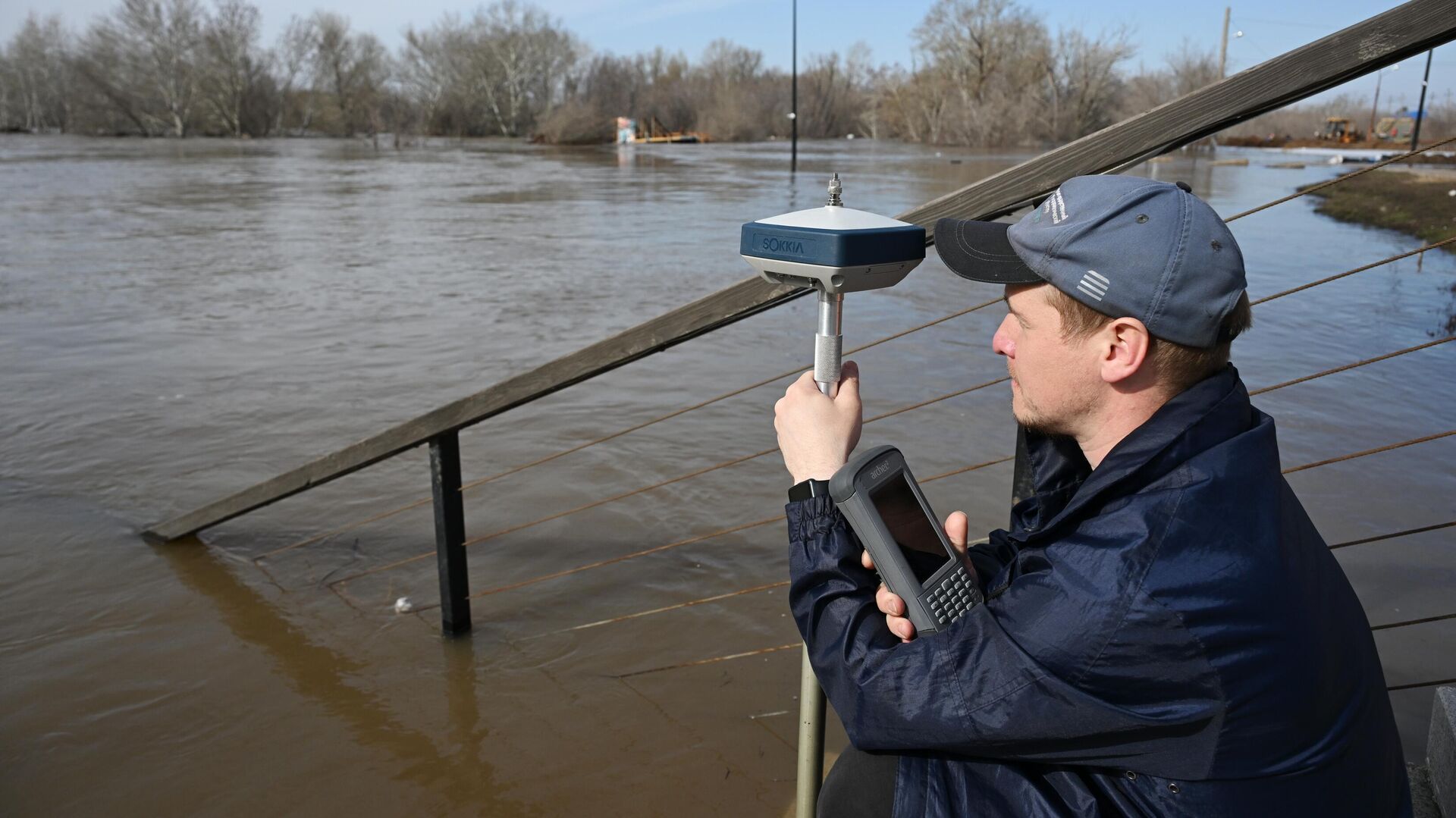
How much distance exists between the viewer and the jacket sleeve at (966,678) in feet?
3.71

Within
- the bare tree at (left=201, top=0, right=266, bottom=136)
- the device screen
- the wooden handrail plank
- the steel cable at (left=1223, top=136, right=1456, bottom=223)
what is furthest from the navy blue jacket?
the bare tree at (left=201, top=0, right=266, bottom=136)

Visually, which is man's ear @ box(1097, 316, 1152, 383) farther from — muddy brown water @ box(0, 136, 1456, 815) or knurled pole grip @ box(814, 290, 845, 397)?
muddy brown water @ box(0, 136, 1456, 815)

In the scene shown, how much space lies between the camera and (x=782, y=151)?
43906 millimetres

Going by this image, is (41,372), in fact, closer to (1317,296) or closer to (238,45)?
(1317,296)

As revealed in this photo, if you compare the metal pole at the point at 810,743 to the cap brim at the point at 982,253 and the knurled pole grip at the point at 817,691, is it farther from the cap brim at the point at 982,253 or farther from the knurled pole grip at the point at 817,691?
the cap brim at the point at 982,253

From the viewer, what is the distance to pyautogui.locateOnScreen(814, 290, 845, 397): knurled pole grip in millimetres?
1475

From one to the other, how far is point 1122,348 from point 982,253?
0.85 ft

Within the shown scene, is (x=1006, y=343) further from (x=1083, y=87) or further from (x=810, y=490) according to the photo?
(x=1083, y=87)

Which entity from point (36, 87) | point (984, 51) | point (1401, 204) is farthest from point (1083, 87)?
point (36, 87)

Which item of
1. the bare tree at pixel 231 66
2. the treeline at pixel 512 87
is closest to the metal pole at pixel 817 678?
the treeline at pixel 512 87

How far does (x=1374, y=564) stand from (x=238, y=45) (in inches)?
3044

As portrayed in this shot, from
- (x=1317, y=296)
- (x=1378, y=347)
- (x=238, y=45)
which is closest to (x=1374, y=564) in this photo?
(x=1378, y=347)

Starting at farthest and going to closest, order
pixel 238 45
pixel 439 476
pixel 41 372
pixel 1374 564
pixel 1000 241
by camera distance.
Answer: pixel 238 45 < pixel 41 372 < pixel 1374 564 < pixel 439 476 < pixel 1000 241

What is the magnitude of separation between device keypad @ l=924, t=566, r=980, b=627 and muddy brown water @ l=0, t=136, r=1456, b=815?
1450 millimetres
